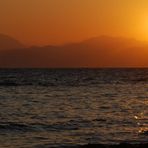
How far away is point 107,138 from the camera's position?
21344mm

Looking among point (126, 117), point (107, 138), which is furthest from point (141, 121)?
point (107, 138)

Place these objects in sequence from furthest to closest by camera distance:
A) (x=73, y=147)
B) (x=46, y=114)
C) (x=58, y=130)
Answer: (x=46, y=114) → (x=58, y=130) → (x=73, y=147)

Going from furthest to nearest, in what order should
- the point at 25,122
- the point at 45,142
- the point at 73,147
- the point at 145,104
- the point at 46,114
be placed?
1. the point at 145,104
2. the point at 46,114
3. the point at 25,122
4. the point at 45,142
5. the point at 73,147

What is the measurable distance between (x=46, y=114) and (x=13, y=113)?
209cm

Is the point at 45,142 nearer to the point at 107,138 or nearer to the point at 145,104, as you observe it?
the point at 107,138

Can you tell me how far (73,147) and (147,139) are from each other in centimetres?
381

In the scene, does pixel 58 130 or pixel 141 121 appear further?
pixel 141 121

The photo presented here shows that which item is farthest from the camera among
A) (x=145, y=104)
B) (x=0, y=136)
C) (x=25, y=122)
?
(x=145, y=104)

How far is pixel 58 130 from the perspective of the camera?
933 inches

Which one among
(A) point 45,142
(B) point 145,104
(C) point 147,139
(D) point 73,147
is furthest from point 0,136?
(B) point 145,104

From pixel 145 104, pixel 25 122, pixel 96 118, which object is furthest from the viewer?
pixel 145 104

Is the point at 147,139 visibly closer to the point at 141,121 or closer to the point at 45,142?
the point at 45,142

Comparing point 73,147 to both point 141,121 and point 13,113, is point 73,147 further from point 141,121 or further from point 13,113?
point 13,113

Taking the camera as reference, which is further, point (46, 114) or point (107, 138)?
point (46, 114)
